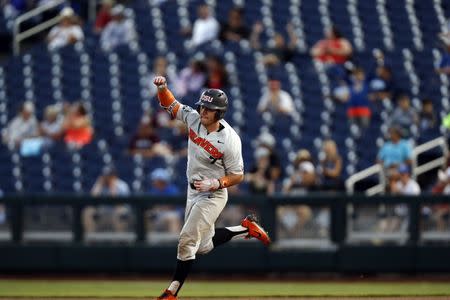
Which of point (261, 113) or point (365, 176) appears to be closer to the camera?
point (365, 176)

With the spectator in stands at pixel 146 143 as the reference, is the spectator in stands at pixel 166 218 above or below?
below

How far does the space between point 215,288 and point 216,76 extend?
4.34 metres

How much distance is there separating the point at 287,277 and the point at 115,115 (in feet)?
13.2

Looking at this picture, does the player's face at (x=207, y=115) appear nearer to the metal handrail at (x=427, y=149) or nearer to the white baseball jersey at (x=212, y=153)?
the white baseball jersey at (x=212, y=153)

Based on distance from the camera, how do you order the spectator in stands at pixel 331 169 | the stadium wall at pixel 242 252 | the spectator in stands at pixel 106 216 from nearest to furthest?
the stadium wall at pixel 242 252
the spectator in stands at pixel 106 216
the spectator in stands at pixel 331 169

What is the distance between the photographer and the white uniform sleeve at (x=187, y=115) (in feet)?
30.2

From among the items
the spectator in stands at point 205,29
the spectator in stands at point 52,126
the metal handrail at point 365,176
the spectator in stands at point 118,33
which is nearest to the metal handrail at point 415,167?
the metal handrail at point 365,176

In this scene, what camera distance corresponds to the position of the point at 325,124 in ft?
49.3

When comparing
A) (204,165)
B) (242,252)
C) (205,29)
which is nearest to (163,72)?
(205,29)

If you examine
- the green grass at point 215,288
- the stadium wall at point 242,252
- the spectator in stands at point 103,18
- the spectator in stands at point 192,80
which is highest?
the spectator in stands at point 103,18

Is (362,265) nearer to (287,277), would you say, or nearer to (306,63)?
(287,277)

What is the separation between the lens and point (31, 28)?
1888 centimetres

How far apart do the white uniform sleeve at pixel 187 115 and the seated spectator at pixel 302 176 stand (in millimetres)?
4338

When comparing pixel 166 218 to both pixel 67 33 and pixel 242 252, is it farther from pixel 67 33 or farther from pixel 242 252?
pixel 67 33
